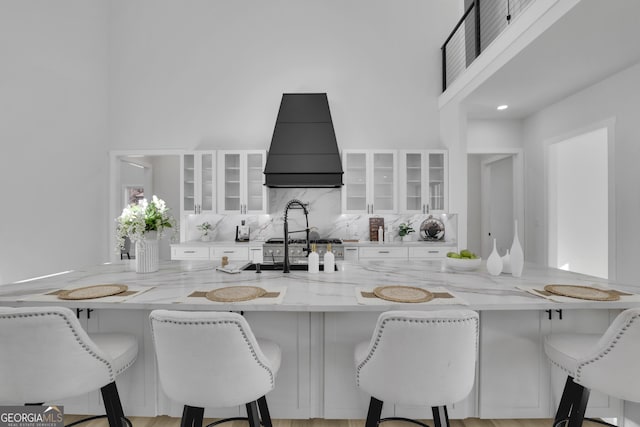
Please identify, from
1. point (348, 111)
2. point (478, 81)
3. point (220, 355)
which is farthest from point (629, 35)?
point (220, 355)

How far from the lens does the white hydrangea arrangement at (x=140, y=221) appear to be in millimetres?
2236

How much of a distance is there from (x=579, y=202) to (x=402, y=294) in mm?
4143

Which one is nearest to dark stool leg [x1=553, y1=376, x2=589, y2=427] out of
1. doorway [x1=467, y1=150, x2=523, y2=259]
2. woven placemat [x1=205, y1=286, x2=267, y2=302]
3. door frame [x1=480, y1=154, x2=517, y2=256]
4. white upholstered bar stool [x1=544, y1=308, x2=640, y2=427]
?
white upholstered bar stool [x1=544, y1=308, x2=640, y2=427]

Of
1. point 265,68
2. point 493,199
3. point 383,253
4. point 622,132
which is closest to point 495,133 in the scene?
point 493,199

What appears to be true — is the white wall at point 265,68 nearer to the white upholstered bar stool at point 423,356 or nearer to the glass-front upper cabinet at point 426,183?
the glass-front upper cabinet at point 426,183

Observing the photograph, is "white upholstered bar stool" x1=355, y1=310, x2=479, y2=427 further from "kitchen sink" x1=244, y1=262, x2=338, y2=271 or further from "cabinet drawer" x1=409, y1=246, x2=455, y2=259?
"cabinet drawer" x1=409, y1=246, x2=455, y2=259

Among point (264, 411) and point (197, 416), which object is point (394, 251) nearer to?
point (264, 411)

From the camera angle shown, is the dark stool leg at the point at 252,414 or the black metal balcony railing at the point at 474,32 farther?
the black metal balcony railing at the point at 474,32

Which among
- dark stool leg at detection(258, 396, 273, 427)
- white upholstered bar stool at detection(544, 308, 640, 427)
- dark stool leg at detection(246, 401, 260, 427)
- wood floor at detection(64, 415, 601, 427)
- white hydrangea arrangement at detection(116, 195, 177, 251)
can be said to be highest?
white hydrangea arrangement at detection(116, 195, 177, 251)

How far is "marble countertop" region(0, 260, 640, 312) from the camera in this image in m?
1.57

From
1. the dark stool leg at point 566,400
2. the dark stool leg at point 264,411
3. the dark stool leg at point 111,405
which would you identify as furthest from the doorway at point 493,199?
the dark stool leg at point 111,405

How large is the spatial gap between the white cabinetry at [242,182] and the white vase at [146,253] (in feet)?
7.33

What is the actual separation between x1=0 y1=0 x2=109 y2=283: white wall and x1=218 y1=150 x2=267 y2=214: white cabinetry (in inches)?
73.5

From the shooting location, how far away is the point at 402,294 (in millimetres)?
1721
